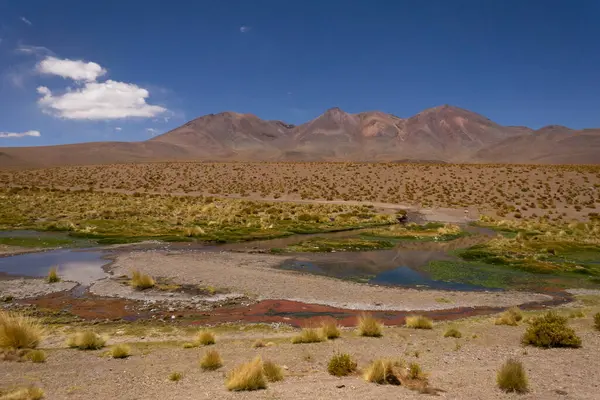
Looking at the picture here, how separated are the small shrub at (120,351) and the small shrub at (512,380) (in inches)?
305

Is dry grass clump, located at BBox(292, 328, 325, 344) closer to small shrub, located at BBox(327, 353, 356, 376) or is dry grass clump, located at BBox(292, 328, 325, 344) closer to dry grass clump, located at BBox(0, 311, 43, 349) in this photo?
small shrub, located at BBox(327, 353, 356, 376)

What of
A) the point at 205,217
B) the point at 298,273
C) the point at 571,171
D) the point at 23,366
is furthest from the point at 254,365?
the point at 571,171

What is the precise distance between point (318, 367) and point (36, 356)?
606cm

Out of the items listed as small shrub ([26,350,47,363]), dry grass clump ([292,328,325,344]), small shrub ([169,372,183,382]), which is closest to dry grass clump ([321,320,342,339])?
dry grass clump ([292,328,325,344])

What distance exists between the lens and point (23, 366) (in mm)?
9719

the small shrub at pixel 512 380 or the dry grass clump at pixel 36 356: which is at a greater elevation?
the small shrub at pixel 512 380

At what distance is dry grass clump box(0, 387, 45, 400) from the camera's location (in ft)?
25.2

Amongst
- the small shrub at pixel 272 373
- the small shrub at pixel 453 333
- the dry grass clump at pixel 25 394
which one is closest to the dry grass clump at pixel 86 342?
the dry grass clump at pixel 25 394

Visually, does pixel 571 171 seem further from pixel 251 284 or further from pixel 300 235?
pixel 251 284

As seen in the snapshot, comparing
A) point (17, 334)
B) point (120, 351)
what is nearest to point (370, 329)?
point (120, 351)

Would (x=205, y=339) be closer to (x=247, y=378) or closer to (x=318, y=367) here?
(x=318, y=367)

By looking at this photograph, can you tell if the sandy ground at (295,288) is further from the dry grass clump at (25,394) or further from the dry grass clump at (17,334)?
the dry grass clump at (25,394)

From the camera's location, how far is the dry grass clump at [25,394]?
770 centimetres

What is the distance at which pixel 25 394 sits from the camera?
7.80m
